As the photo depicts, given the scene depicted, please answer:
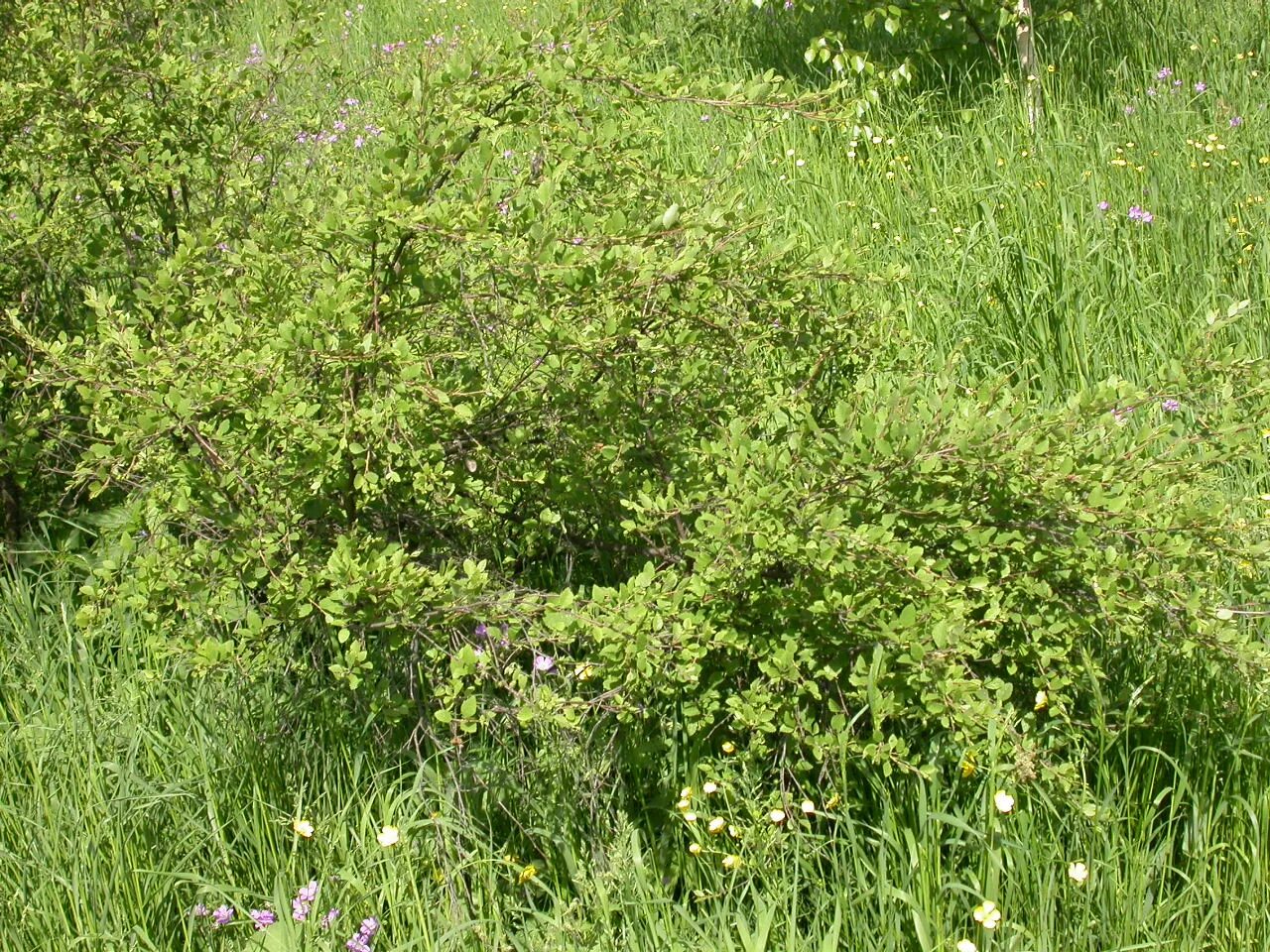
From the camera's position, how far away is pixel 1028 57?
5.20 meters

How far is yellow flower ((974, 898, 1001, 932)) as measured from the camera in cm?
214

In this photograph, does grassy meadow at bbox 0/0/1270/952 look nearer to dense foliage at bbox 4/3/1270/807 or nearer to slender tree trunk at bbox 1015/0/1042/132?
dense foliage at bbox 4/3/1270/807

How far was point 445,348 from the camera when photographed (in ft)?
8.97

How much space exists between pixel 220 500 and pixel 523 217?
0.77m

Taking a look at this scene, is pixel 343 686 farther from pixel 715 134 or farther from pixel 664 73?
pixel 715 134

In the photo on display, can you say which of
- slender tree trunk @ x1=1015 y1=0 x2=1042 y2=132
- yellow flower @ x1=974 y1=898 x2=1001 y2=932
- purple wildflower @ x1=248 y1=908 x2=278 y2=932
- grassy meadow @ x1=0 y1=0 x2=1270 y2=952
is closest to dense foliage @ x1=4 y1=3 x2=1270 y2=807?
grassy meadow @ x1=0 y1=0 x2=1270 y2=952

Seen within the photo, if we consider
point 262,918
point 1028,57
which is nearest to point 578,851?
point 262,918

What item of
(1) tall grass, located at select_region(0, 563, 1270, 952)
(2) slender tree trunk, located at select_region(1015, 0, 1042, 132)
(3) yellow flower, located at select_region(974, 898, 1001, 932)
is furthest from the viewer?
(2) slender tree trunk, located at select_region(1015, 0, 1042, 132)

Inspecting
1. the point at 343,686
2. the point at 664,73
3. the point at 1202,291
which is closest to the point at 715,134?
the point at 1202,291

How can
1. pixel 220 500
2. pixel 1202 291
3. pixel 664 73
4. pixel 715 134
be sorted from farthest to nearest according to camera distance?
1. pixel 715 134
2. pixel 1202 291
3. pixel 664 73
4. pixel 220 500

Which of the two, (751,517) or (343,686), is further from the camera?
(343,686)

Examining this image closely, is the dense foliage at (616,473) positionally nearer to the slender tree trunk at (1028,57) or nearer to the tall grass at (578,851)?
the tall grass at (578,851)

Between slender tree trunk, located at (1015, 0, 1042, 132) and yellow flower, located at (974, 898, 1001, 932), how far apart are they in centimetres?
360

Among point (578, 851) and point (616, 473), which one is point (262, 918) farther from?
point (616, 473)
